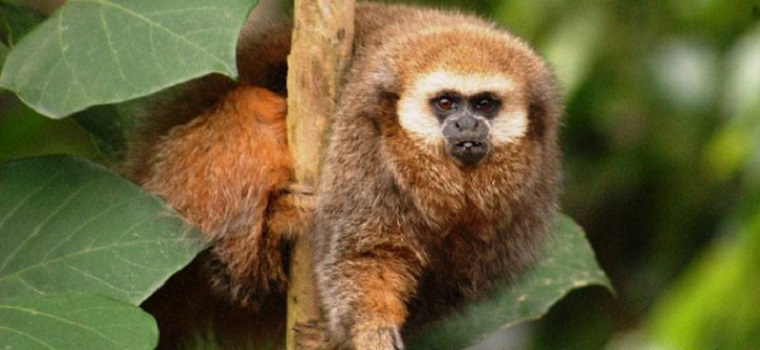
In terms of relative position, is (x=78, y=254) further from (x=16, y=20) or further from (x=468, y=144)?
(x=468, y=144)

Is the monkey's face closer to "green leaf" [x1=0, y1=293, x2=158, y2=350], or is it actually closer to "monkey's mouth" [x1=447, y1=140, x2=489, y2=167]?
"monkey's mouth" [x1=447, y1=140, x2=489, y2=167]

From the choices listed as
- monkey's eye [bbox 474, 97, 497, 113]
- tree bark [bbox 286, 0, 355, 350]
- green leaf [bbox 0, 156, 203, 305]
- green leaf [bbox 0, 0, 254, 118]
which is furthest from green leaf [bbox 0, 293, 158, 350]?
monkey's eye [bbox 474, 97, 497, 113]

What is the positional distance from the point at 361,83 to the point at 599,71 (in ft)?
6.55

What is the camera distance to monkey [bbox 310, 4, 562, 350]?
323 centimetres

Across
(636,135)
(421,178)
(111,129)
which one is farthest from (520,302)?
(636,135)

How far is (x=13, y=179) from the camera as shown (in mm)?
3027

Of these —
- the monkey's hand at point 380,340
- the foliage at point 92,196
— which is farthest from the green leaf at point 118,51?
the monkey's hand at point 380,340

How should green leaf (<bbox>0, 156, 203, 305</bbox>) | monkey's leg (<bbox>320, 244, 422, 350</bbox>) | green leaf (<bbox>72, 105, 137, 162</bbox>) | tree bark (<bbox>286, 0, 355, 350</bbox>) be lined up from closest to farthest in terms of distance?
green leaf (<bbox>0, 156, 203, 305</bbox>) → tree bark (<bbox>286, 0, 355, 350</bbox>) → monkey's leg (<bbox>320, 244, 422, 350</bbox>) → green leaf (<bbox>72, 105, 137, 162</bbox>)

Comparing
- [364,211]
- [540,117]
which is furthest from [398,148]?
[540,117]

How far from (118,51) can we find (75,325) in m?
0.55

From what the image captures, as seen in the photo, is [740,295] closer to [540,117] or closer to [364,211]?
[540,117]

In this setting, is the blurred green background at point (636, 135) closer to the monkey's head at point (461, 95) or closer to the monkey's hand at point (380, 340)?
the monkey's head at point (461, 95)

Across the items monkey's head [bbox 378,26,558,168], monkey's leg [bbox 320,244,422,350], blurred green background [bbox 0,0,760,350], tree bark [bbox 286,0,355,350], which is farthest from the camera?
blurred green background [bbox 0,0,760,350]

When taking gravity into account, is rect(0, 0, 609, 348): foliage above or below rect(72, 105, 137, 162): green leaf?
above
